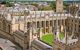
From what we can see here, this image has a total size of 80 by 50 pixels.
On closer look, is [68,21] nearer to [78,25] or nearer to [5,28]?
[78,25]

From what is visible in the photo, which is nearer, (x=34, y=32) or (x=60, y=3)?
Result: (x=34, y=32)

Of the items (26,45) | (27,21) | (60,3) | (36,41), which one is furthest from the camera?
(60,3)

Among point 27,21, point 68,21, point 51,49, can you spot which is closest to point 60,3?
point 68,21

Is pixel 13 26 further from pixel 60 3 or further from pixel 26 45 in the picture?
pixel 60 3

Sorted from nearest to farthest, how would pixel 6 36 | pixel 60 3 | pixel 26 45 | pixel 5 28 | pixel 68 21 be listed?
pixel 26 45
pixel 6 36
pixel 5 28
pixel 68 21
pixel 60 3

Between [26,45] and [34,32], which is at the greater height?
[34,32]

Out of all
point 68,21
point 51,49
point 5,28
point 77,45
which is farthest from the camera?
point 68,21

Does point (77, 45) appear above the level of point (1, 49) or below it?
above

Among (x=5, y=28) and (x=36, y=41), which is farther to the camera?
(x=5, y=28)

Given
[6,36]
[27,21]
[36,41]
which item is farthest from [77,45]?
[27,21]
